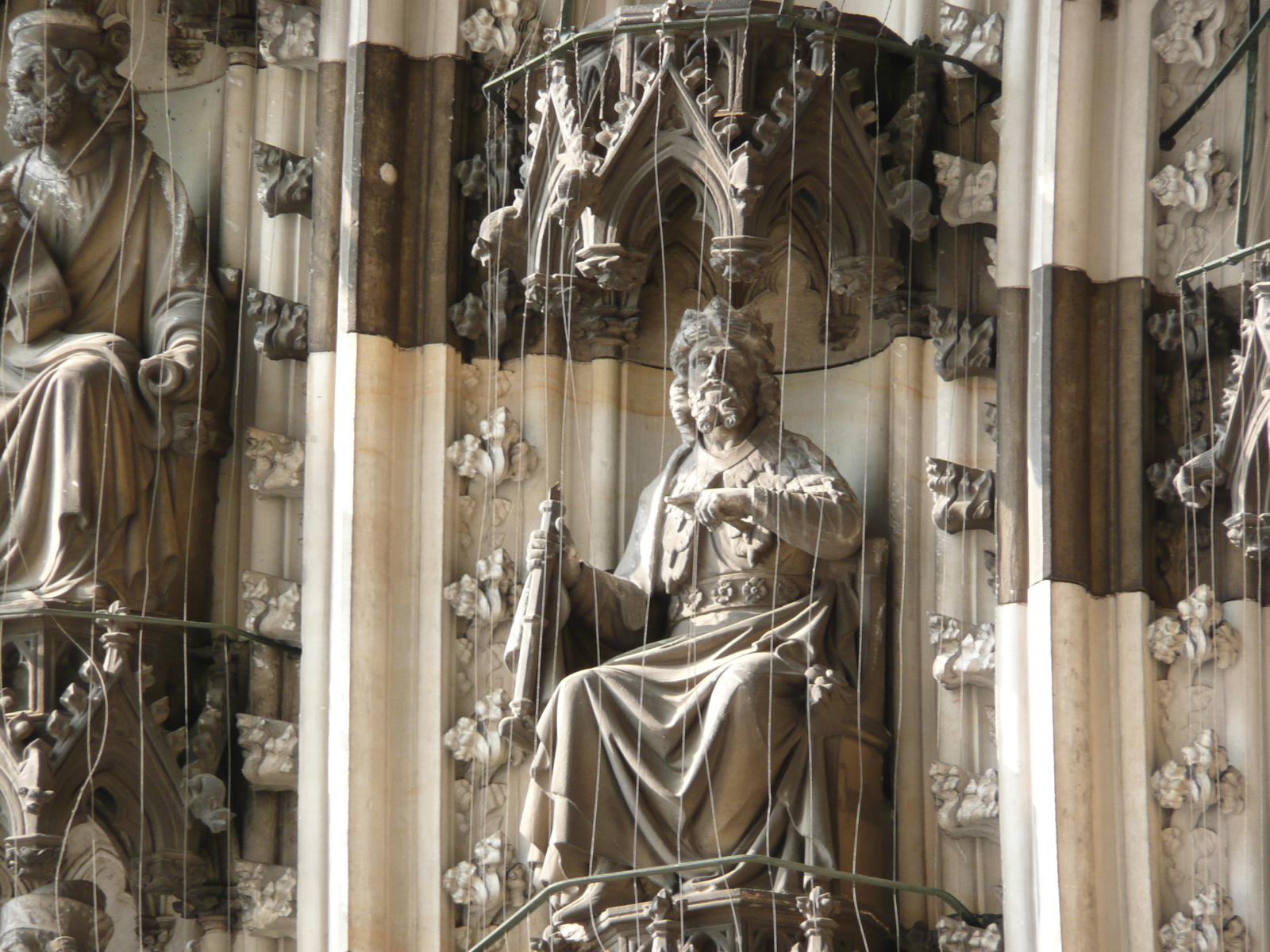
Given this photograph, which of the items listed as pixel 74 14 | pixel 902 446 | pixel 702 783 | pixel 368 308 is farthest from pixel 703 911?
pixel 74 14

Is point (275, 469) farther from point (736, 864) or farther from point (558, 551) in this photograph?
point (736, 864)

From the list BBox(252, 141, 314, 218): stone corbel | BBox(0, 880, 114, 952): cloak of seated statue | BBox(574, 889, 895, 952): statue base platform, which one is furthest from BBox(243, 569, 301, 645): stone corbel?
BBox(574, 889, 895, 952): statue base platform

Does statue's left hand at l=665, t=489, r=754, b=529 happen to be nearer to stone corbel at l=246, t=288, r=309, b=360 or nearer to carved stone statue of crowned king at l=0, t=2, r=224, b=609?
stone corbel at l=246, t=288, r=309, b=360

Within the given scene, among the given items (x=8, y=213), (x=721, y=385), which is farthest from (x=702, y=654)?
(x=8, y=213)

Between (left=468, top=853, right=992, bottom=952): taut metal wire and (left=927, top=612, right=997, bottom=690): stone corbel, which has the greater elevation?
(left=927, top=612, right=997, bottom=690): stone corbel

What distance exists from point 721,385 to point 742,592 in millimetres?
566

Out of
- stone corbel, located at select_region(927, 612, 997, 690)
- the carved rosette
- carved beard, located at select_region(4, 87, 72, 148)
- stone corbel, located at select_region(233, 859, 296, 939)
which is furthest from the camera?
carved beard, located at select_region(4, 87, 72, 148)

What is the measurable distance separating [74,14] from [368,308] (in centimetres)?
134

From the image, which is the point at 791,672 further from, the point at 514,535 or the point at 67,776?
the point at 67,776

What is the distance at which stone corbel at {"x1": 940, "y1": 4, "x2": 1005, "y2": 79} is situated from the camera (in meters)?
7.97

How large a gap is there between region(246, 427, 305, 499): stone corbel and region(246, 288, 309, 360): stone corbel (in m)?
0.27

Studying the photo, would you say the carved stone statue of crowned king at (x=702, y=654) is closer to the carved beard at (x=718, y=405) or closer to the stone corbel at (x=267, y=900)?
the carved beard at (x=718, y=405)

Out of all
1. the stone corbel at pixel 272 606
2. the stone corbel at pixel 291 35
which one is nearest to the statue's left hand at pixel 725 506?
the stone corbel at pixel 272 606

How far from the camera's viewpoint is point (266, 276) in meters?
8.53
